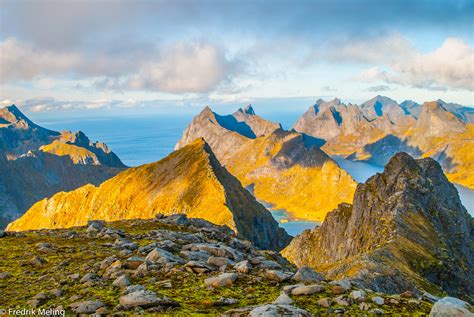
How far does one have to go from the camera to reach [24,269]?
23.6 meters

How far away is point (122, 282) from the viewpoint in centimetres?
1883

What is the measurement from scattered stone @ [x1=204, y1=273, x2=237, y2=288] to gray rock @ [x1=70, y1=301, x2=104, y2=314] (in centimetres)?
507

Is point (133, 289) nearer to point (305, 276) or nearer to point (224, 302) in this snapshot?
point (224, 302)

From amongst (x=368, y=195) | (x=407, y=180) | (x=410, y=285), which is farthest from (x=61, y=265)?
(x=407, y=180)

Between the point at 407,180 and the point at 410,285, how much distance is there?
3175 inches

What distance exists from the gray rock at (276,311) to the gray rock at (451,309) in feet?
14.9

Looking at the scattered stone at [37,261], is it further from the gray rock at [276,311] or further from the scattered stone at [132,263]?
the gray rock at [276,311]

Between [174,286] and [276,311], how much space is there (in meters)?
6.52

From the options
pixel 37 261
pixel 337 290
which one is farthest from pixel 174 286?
pixel 37 261

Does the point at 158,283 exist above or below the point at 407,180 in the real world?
above

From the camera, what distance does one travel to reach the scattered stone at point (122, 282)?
61.2ft

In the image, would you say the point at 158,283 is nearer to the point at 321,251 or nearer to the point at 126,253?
the point at 126,253

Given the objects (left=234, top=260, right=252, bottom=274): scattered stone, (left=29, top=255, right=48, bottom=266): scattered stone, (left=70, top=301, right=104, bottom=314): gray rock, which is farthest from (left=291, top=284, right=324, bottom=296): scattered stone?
(left=29, top=255, right=48, bottom=266): scattered stone

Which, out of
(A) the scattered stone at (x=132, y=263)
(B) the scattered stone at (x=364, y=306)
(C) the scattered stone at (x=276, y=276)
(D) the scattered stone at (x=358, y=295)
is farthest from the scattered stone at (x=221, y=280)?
(B) the scattered stone at (x=364, y=306)
